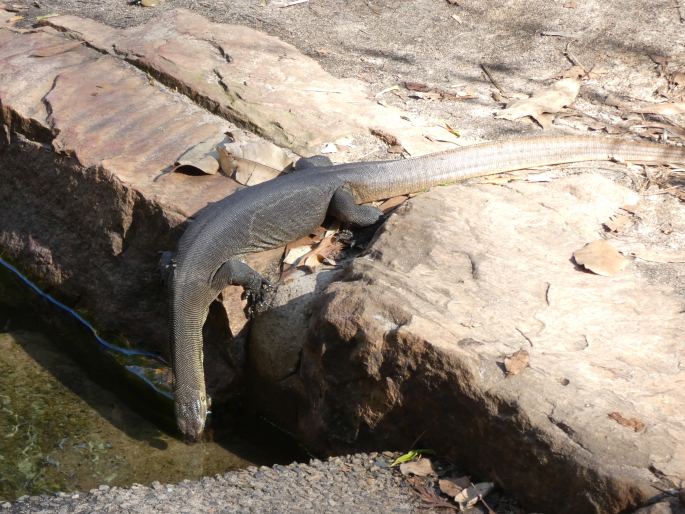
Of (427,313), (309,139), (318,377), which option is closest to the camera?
(427,313)

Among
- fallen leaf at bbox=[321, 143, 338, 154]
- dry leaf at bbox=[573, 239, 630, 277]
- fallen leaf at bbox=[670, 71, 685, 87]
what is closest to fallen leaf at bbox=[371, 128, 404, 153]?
fallen leaf at bbox=[321, 143, 338, 154]

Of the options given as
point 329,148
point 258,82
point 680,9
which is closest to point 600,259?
point 329,148

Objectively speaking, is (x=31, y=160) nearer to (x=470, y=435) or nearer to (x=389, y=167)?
(x=389, y=167)

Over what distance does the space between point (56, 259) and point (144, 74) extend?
1705mm

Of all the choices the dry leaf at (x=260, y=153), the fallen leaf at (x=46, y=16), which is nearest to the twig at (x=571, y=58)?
the dry leaf at (x=260, y=153)

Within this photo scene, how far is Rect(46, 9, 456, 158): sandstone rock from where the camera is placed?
658 centimetres

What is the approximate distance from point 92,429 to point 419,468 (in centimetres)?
222

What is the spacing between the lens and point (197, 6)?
338 inches

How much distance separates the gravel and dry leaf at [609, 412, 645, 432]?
946 mm

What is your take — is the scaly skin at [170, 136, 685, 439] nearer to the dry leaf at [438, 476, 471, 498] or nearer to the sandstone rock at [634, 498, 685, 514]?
the dry leaf at [438, 476, 471, 498]

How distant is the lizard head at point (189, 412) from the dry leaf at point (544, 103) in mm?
3361

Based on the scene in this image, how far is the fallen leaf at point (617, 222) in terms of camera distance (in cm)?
539

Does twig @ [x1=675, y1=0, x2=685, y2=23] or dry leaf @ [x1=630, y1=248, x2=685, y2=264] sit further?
twig @ [x1=675, y1=0, x2=685, y2=23]

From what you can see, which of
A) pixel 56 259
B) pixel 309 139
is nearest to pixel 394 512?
pixel 309 139
